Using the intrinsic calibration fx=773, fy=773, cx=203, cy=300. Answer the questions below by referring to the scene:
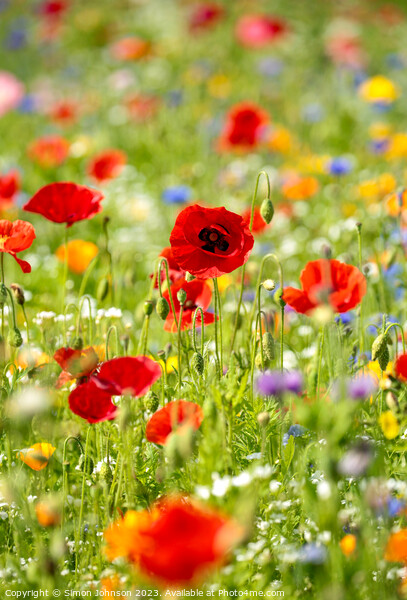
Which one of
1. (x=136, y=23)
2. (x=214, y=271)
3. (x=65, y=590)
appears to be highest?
(x=136, y=23)

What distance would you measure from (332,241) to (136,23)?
7342 millimetres

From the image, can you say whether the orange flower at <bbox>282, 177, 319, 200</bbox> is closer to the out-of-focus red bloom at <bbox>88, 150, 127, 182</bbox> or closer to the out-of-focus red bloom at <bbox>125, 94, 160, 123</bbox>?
the out-of-focus red bloom at <bbox>88, 150, 127, 182</bbox>

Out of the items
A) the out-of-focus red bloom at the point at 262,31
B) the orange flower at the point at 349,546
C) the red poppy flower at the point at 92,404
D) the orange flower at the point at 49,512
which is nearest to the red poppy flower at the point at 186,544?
the orange flower at the point at 49,512

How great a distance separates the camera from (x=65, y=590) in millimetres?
1503

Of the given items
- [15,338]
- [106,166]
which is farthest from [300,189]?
[15,338]

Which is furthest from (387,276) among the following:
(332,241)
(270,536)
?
(270,536)

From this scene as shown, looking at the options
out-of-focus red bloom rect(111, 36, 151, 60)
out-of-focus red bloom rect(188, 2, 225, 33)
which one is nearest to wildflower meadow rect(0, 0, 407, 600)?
out-of-focus red bloom rect(111, 36, 151, 60)

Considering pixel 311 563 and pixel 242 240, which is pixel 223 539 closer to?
pixel 311 563

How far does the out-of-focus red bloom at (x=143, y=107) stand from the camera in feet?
16.3

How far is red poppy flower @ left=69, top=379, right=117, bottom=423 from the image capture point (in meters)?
1.55

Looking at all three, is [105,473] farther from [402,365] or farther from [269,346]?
[402,365]

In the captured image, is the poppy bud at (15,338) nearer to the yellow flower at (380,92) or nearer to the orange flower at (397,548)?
the orange flower at (397,548)

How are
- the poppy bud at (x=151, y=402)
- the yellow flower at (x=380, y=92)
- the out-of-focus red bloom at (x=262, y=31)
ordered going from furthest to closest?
the out-of-focus red bloom at (x=262, y=31) < the yellow flower at (x=380, y=92) < the poppy bud at (x=151, y=402)

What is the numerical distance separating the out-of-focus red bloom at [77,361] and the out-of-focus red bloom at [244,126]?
232 cm
